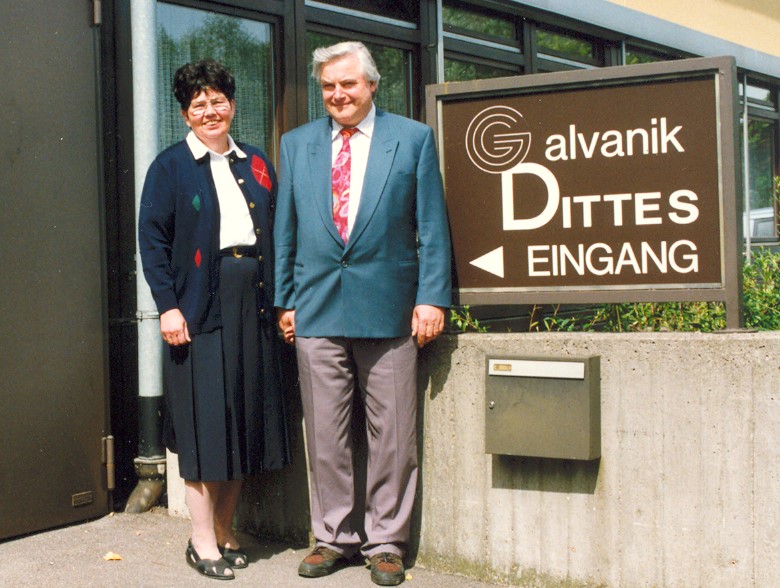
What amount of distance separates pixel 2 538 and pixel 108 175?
175 cm

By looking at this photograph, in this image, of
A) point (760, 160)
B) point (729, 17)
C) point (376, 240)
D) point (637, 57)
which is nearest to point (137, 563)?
point (376, 240)

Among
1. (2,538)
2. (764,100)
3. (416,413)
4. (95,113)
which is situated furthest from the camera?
(764,100)

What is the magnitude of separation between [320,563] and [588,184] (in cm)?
176

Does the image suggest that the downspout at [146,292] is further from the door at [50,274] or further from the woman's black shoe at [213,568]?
the woman's black shoe at [213,568]

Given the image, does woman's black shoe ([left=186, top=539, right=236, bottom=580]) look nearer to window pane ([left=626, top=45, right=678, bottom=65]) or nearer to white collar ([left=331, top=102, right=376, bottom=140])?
white collar ([left=331, top=102, right=376, bottom=140])

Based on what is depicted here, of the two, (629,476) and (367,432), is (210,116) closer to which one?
(367,432)

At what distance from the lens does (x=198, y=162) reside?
431cm

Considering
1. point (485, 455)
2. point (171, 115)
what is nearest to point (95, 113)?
point (171, 115)

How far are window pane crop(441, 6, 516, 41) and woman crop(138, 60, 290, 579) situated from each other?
3781mm

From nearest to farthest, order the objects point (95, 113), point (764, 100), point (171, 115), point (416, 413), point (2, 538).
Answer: point (416, 413) < point (2, 538) < point (95, 113) < point (171, 115) < point (764, 100)

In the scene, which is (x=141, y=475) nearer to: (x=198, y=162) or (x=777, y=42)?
(x=198, y=162)

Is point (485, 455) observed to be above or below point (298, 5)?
below

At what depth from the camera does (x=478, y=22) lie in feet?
26.6

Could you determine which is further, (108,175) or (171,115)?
(171,115)
